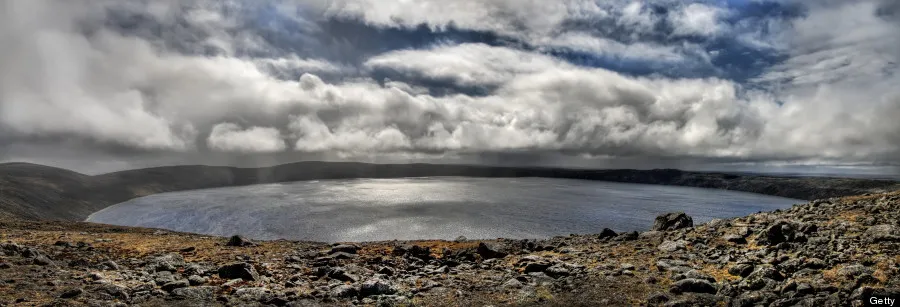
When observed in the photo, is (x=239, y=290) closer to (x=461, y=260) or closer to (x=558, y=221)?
(x=461, y=260)

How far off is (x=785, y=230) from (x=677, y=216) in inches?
535

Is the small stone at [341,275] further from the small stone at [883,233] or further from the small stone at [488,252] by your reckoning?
the small stone at [883,233]

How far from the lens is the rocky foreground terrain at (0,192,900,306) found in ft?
49.7

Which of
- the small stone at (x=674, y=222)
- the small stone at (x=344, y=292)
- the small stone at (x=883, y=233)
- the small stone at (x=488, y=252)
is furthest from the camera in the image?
the small stone at (x=674, y=222)

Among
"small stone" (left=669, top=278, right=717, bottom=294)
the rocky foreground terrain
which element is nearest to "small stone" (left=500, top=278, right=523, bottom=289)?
the rocky foreground terrain

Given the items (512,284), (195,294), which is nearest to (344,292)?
(195,294)

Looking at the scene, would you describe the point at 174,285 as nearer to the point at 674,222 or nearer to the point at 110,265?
the point at 110,265

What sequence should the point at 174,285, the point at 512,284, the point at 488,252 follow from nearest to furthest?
the point at 174,285 → the point at 512,284 → the point at 488,252

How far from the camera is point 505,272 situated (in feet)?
70.5

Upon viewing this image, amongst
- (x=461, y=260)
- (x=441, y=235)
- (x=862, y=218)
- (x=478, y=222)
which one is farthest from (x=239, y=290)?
(x=478, y=222)

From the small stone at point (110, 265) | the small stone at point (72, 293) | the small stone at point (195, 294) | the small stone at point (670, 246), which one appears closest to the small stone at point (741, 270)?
the small stone at point (670, 246)

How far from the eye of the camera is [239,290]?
56.5ft

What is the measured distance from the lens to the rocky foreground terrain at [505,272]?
49.7 feet

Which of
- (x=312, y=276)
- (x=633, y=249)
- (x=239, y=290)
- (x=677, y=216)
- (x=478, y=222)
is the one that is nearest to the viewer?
(x=239, y=290)
